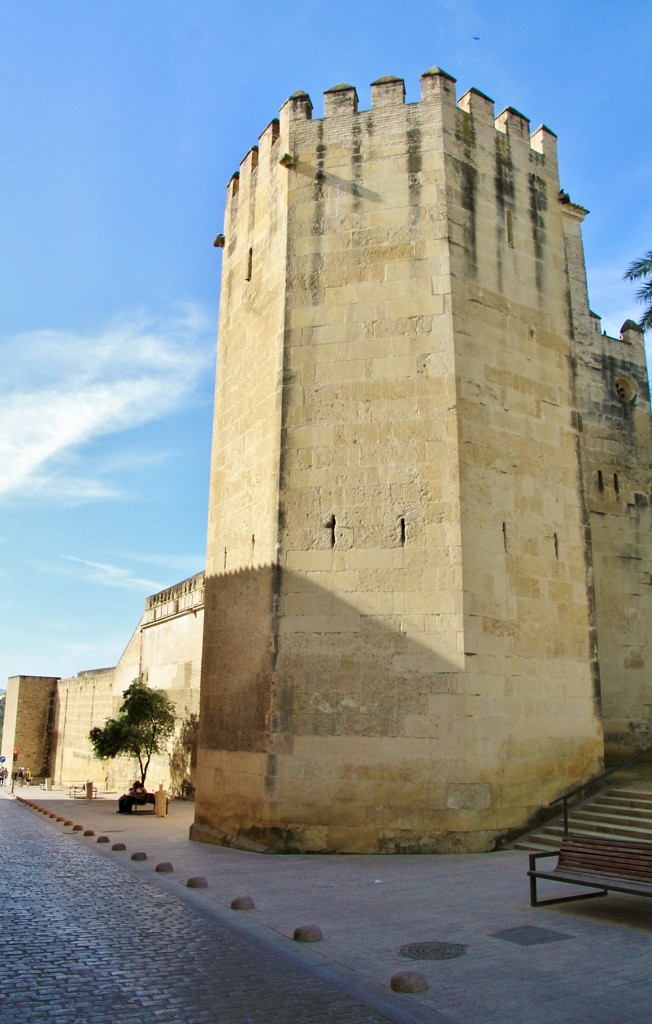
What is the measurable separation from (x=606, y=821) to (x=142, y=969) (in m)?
6.85

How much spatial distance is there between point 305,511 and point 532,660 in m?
3.67

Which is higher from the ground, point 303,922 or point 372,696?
point 372,696

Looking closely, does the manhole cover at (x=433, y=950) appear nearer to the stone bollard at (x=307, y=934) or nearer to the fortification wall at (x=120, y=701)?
the stone bollard at (x=307, y=934)

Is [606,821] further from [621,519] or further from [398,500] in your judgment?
[621,519]

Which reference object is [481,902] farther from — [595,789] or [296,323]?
[296,323]

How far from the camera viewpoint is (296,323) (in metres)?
11.5

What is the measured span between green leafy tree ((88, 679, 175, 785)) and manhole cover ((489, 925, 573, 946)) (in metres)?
16.0

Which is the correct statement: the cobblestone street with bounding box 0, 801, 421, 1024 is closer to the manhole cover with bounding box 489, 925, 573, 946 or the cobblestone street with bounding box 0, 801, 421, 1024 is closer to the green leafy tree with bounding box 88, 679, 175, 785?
the manhole cover with bounding box 489, 925, 573, 946

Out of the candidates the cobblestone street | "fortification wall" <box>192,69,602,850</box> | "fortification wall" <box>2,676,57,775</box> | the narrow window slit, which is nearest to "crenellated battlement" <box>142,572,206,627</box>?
"fortification wall" <box>192,69,602,850</box>

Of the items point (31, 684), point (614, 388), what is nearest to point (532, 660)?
point (614, 388)

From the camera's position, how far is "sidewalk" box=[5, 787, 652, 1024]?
14.4 feet

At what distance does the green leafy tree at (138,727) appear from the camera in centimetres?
2025

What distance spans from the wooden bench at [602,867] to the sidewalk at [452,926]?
31 centimetres

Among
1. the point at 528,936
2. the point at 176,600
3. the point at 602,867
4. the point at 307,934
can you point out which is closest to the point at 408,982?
the point at 307,934
